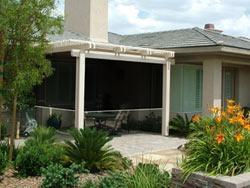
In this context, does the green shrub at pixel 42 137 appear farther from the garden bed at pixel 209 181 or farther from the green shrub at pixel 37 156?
the garden bed at pixel 209 181

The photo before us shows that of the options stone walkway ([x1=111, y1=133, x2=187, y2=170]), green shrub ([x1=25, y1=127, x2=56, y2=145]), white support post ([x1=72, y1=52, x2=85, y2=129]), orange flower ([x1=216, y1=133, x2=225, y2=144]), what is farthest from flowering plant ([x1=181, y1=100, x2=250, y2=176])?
white support post ([x1=72, y1=52, x2=85, y2=129])

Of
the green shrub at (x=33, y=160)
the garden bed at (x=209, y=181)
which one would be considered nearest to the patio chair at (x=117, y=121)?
the green shrub at (x=33, y=160)

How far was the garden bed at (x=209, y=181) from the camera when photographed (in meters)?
5.71

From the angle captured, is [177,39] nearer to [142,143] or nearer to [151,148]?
[142,143]

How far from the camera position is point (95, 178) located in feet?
25.6

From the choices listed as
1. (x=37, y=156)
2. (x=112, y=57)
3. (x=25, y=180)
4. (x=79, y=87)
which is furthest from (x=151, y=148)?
(x=25, y=180)

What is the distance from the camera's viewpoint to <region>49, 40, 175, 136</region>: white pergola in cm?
1220

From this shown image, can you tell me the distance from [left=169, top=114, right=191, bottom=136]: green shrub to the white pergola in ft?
1.14

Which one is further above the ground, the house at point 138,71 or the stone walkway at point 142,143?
the house at point 138,71

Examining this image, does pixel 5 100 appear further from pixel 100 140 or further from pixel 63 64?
pixel 63 64

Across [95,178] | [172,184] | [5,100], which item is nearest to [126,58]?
[5,100]

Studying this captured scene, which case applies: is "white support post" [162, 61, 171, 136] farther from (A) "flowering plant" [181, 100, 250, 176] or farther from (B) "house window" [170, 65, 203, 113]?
(A) "flowering plant" [181, 100, 250, 176]

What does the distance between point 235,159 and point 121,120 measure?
326 inches

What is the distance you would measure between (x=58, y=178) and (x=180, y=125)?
888cm
